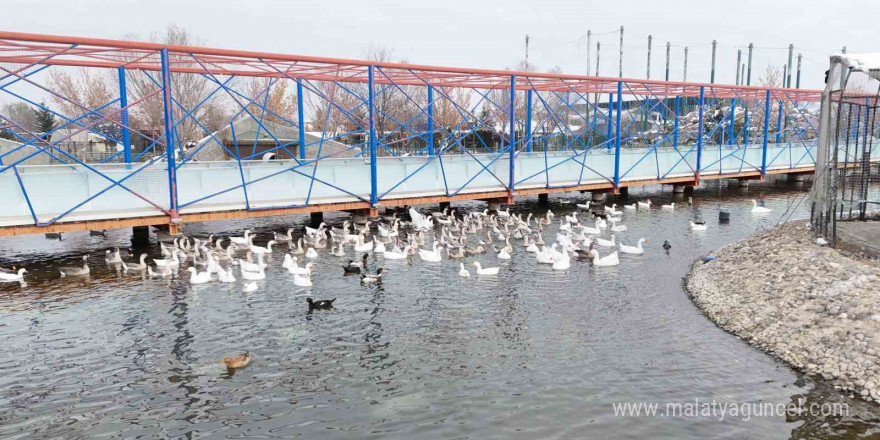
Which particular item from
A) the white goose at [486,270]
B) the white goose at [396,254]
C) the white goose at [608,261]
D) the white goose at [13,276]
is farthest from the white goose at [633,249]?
the white goose at [13,276]

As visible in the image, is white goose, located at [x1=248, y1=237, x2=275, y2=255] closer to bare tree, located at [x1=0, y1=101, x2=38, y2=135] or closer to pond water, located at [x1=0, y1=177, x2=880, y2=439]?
pond water, located at [x1=0, y1=177, x2=880, y2=439]

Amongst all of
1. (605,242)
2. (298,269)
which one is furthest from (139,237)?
(605,242)

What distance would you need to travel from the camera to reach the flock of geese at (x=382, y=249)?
17188 mm

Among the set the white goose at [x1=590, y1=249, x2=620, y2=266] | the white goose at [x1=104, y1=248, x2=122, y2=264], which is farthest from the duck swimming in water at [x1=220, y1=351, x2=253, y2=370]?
the white goose at [x1=590, y1=249, x2=620, y2=266]

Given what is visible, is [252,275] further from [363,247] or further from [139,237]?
[139,237]

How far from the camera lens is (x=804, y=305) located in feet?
40.1

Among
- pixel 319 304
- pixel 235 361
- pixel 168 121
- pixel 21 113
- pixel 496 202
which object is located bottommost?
pixel 235 361

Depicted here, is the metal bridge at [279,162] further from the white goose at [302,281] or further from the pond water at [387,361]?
the white goose at [302,281]

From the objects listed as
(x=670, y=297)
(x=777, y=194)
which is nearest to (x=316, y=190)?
(x=670, y=297)

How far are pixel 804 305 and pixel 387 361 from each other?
821 cm

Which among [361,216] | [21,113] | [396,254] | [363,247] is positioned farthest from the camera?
[21,113]

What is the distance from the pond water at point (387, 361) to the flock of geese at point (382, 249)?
54 cm

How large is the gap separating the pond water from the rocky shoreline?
15.7 inches

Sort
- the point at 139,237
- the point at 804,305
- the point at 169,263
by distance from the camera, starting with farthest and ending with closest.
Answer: the point at 139,237, the point at 169,263, the point at 804,305
